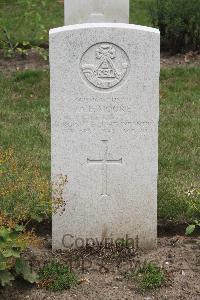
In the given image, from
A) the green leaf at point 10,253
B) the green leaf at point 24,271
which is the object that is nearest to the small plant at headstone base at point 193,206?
the green leaf at point 24,271

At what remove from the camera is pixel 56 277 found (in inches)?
191

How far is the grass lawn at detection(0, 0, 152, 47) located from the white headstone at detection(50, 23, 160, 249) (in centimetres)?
617

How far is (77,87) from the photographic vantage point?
4.98 metres

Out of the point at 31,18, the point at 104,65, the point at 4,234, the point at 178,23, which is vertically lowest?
the point at 4,234

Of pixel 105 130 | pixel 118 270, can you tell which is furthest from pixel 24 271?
pixel 105 130

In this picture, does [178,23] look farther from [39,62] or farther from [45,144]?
[45,144]

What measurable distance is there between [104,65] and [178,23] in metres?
5.87

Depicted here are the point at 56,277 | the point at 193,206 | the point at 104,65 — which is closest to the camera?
the point at 56,277

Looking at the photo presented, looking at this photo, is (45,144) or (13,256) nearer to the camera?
(13,256)

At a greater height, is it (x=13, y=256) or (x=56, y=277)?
(x=13, y=256)

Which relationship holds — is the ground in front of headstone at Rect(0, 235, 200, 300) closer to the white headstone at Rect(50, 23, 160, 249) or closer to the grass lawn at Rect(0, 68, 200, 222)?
the white headstone at Rect(50, 23, 160, 249)

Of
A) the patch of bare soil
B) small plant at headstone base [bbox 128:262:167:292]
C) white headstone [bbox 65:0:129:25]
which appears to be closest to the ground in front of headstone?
small plant at headstone base [bbox 128:262:167:292]

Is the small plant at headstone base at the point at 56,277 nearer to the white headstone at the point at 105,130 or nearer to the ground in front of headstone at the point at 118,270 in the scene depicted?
the ground in front of headstone at the point at 118,270

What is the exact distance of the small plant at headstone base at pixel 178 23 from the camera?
35.1 feet
